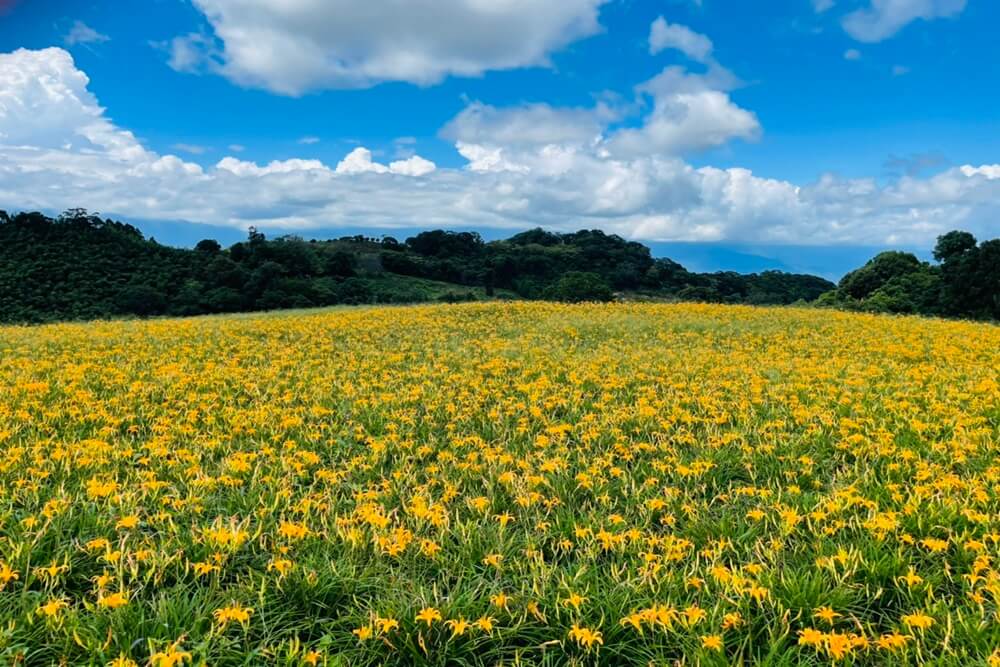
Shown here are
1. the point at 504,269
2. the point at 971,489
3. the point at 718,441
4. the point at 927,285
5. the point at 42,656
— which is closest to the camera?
the point at 42,656

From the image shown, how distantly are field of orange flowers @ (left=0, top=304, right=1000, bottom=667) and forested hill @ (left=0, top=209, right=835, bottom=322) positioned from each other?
37.4 meters

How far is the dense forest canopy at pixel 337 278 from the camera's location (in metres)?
41.6

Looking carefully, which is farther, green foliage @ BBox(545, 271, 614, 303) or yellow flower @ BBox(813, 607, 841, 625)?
green foliage @ BBox(545, 271, 614, 303)

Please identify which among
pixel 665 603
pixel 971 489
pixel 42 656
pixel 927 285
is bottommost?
pixel 42 656

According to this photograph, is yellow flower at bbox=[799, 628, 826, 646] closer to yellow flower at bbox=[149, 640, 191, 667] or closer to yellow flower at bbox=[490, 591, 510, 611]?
yellow flower at bbox=[490, 591, 510, 611]

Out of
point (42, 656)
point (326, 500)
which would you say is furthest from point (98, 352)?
point (42, 656)

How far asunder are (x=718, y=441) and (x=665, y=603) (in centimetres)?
308

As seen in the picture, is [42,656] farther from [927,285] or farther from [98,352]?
[927,285]

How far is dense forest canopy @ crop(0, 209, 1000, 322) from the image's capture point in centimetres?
4156

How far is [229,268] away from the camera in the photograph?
160 ft

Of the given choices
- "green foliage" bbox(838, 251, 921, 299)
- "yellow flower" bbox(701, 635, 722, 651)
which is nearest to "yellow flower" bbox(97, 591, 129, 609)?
"yellow flower" bbox(701, 635, 722, 651)

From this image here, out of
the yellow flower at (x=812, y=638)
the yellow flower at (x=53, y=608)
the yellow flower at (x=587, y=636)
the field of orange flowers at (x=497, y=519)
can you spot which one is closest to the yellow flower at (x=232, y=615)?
the field of orange flowers at (x=497, y=519)

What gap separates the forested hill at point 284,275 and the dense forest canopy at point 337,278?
0.16 m

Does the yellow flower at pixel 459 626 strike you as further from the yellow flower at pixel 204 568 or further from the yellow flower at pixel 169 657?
the yellow flower at pixel 204 568
